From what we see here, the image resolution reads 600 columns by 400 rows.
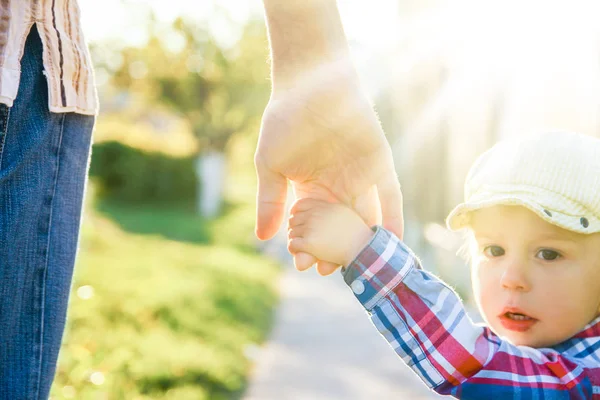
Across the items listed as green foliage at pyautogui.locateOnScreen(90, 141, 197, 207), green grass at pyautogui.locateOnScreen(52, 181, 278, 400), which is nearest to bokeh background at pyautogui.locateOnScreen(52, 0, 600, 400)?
green grass at pyautogui.locateOnScreen(52, 181, 278, 400)

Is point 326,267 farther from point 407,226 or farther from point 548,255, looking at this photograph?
→ point 407,226

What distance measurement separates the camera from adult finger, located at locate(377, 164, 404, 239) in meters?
1.63

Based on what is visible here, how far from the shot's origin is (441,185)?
7.45 m

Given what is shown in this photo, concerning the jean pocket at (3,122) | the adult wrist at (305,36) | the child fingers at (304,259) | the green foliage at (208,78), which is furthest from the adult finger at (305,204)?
the green foliage at (208,78)

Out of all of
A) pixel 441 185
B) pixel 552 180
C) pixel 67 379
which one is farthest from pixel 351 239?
pixel 441 185

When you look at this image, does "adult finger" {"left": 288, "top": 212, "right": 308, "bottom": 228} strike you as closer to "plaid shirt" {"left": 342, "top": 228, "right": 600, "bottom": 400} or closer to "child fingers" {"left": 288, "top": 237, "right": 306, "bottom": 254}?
"child fingers" {"left": 288, "top": 237, "right": 306, "bottom": 254}

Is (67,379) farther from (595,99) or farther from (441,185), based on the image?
(441,185)

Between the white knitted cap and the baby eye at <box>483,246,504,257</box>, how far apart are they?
4.1 inches

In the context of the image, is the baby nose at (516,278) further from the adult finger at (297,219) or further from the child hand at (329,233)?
the adult finger at (297,219)

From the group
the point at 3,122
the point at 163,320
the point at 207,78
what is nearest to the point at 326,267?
the point at 3,122

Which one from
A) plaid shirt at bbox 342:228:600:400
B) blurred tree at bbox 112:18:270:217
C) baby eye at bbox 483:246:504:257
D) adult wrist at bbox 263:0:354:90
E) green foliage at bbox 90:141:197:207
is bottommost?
green foliage at bbox 90:141:197:207

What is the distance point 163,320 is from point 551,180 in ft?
12.9

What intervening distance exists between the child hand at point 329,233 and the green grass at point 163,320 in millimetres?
2105

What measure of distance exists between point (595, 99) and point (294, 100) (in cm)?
333
